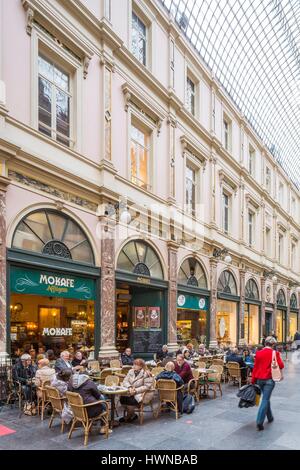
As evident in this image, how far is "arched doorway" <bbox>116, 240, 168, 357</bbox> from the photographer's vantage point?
15220 mm

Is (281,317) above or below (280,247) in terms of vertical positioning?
below

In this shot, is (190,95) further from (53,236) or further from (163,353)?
(163,353)

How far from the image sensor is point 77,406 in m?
7.11

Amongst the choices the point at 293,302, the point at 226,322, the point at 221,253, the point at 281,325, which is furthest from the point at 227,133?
the point at 293,302

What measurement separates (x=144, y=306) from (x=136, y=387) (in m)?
7.80

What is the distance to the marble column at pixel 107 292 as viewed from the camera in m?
12.6

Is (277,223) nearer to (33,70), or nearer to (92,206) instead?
(92,206)

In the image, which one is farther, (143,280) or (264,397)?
(143,280)

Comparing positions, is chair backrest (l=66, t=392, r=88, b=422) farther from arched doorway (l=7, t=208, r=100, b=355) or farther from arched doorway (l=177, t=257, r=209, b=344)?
arched doorway (l=177, t=257, r=209, b=344)

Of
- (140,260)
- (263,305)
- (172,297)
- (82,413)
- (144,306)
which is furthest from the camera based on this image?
(263,305)

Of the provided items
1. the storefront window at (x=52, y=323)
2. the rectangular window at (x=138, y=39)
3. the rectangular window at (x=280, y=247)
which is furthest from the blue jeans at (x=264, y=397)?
the rectangular window at (x=280, y=247)

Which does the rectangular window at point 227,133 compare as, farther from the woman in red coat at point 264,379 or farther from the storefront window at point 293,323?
the storefront window at point 293,323

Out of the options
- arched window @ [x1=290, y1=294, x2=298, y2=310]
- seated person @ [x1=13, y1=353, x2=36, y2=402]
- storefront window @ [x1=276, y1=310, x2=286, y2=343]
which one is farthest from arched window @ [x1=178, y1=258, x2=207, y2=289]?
arched window @ [x1=290, y1=294, x2=298, y2=310]

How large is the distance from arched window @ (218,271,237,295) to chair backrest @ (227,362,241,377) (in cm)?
846
